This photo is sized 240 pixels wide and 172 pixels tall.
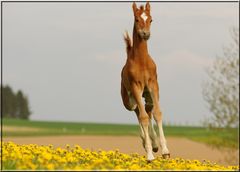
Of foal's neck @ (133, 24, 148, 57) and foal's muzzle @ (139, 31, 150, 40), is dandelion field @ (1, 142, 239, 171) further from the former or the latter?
foal's muzzle @ (139, 31, 150, 40)

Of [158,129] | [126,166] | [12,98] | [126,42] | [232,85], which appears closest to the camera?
[126,166]

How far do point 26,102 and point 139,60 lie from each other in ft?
254

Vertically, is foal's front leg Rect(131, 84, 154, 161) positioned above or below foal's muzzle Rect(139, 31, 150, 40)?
below

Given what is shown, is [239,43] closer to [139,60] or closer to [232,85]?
[232,85]

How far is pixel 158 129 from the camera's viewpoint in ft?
41.4

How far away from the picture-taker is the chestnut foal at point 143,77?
12.1 m

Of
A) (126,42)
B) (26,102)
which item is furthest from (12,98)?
(126,42)

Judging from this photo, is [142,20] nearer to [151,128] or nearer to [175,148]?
[151,128]

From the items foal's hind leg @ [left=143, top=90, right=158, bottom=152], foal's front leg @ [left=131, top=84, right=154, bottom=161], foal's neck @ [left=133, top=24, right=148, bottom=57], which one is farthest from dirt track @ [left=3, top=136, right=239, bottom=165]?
foal's neck @ [left=133, top=24, right=148, bottom=57]

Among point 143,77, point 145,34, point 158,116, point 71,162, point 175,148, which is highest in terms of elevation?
point 145,34

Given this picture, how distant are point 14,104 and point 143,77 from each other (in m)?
79.0

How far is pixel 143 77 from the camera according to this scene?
40.0 ft

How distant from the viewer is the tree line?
8735 cm

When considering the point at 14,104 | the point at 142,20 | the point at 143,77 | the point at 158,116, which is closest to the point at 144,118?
the point at 158,116
